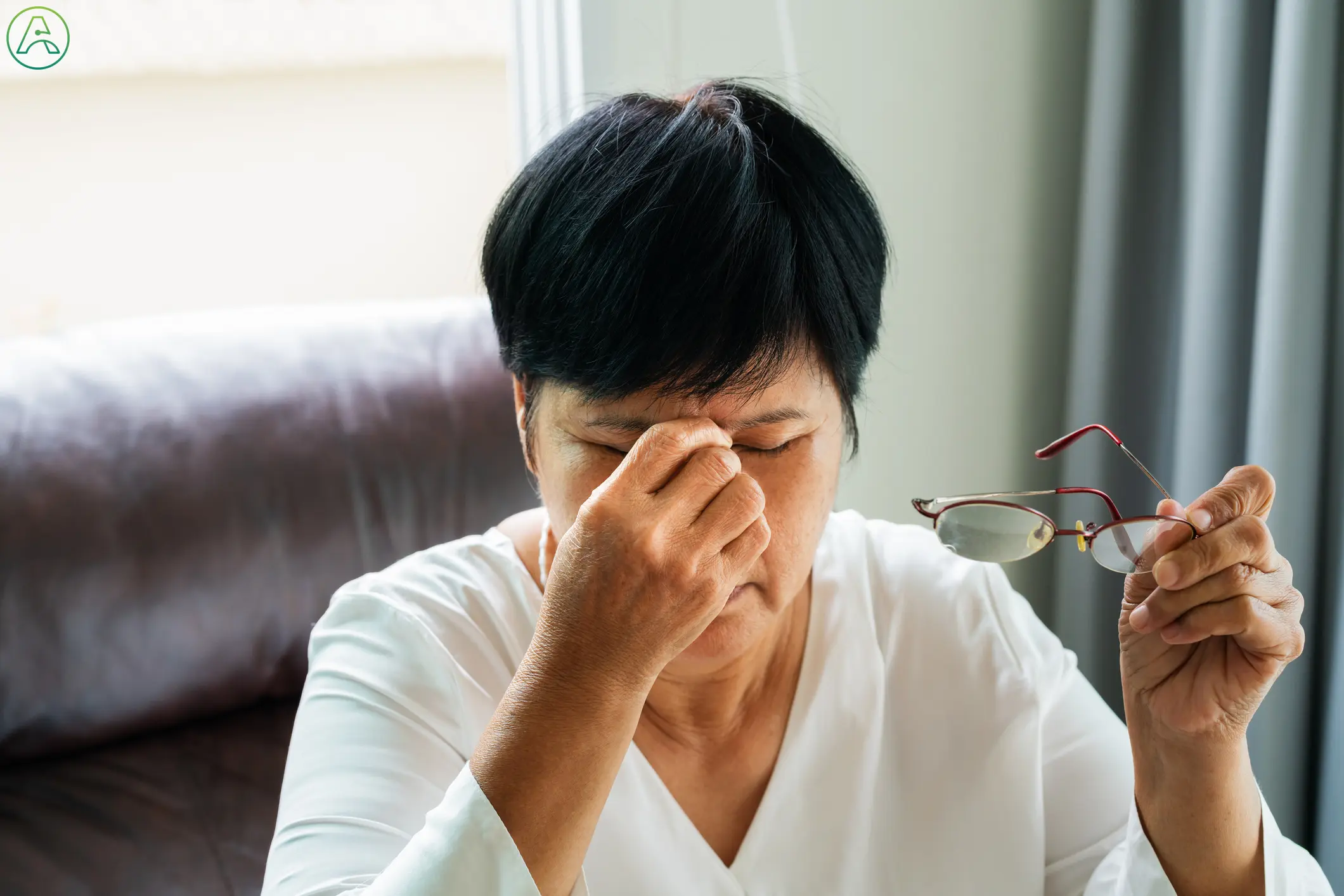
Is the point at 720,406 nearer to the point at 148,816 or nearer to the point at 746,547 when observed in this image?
the point at 746,547

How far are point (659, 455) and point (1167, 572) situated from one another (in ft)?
1.43

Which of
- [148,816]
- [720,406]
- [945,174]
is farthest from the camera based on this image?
[945,174]

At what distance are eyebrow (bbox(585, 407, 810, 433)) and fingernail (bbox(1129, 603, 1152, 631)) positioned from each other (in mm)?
360

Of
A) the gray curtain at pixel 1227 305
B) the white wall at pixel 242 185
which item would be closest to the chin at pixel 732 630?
the gray curtain at pixel 1227 305

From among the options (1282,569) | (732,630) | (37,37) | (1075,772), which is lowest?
(1075,772)

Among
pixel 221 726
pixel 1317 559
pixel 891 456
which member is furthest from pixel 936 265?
pixel 221 726

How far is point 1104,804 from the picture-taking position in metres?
1.20

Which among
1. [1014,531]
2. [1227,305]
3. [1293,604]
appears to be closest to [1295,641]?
[1293,604]

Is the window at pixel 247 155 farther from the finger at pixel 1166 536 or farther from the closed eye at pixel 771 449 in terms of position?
the finger at pixel 1166 536

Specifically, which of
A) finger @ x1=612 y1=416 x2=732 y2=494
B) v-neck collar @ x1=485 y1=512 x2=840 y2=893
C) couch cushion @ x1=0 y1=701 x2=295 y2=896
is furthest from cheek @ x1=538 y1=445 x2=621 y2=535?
couch cushion @ x1=0 y1=701 x2=295 y2=896

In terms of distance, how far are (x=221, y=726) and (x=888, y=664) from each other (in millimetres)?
917

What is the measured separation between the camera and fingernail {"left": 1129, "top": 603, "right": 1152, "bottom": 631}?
0.97m

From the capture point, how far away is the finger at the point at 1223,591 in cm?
91

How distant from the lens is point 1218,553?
0.89 m
